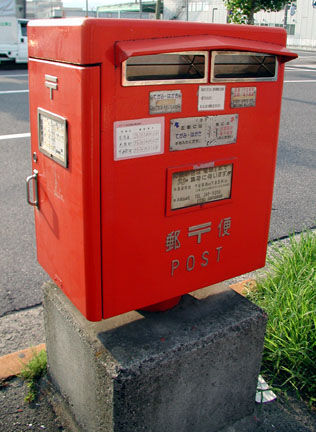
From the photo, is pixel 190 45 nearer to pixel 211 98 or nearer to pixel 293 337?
pixel 211 98

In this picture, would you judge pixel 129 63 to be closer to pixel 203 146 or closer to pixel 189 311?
pixel 203 146

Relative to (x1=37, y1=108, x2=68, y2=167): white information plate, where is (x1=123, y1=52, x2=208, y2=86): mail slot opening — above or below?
above

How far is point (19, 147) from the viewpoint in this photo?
6.04 meters

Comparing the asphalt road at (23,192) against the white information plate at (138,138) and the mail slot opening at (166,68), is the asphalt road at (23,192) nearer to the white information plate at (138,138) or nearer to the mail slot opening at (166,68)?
the white information plate at (138,138)

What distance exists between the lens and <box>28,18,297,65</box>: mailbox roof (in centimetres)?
136

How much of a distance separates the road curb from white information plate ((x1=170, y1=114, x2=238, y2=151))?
1.36 meters

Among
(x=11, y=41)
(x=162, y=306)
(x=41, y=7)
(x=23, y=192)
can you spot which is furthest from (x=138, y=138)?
(x=41, y=7)

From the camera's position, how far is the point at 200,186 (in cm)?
172

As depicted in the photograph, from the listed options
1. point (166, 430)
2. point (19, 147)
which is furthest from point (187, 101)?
point (19, 147)

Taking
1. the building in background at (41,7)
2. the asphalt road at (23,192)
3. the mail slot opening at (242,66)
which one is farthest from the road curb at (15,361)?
the building in background at (41,7)

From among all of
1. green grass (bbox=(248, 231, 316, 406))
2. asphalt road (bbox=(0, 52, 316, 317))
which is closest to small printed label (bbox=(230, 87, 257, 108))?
green grass (bbox=(248, 231, 316, 406))

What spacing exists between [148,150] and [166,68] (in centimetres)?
27

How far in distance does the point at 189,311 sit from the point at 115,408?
0.50 meters

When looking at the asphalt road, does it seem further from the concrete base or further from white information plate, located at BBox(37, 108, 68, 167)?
white information plate, located at BBox(37, 108, 68, 167)
